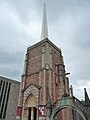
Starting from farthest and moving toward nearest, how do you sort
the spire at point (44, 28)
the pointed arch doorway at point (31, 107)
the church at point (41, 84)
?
the spire at point (44, 28), the pointed arch doorway at point (31, 107), the church at point (41, 84)

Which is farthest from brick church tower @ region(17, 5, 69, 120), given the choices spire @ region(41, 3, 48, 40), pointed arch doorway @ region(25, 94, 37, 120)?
spire @ region(41, 3, 48, 40)

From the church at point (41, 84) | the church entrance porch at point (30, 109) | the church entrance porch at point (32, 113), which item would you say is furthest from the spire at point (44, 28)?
the church entrance porch at point (32, 113)

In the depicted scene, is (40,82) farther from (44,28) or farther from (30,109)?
(44,28)

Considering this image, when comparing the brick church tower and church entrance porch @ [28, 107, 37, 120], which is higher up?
the brick church tower

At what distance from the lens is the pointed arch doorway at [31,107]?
2028 centimetres

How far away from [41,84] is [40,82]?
414mm

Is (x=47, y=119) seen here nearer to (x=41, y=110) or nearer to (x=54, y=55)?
(x=41, y=110)

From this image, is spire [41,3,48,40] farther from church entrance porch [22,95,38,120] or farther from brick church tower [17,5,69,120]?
church entrance porch [22,95,38,120]

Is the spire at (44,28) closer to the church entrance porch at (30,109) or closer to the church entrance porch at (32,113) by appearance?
the church entrance porch at (30,109)

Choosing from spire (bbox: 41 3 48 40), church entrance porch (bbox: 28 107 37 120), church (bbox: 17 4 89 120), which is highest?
spire (bbox: 41 3 48 40)

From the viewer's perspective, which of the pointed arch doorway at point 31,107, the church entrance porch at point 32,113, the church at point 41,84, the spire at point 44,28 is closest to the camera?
the church at point 41,84

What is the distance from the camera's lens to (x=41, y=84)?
808 inches

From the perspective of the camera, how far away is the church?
1941 cm

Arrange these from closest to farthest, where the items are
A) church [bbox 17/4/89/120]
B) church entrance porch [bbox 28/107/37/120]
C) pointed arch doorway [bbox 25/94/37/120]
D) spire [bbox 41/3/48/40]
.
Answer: church [bbox 17/4/89/120], church entrance porch [bbox 28/107/37/120], pointed arch doorway [bbox 25/94/37/120], spire [bbox 41/3/48/40]
